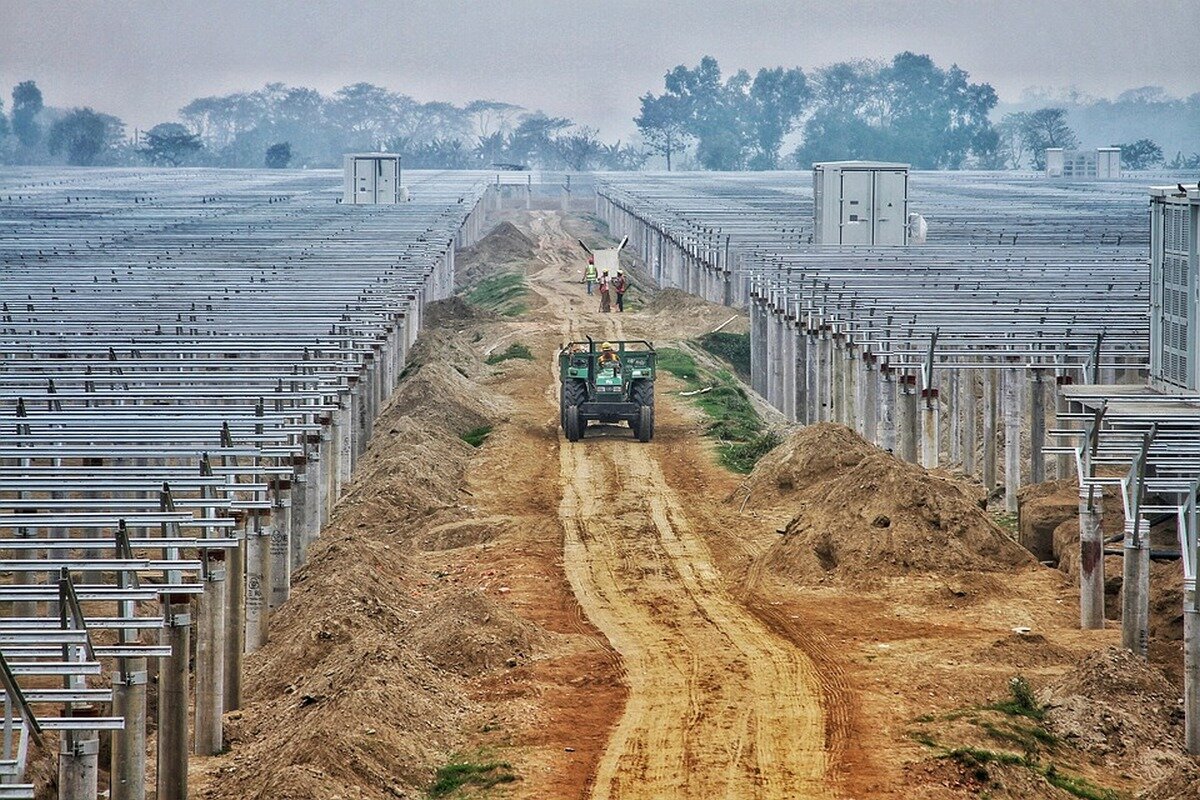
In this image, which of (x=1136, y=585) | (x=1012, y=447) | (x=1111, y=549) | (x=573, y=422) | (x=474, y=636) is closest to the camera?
(x=1136, y=585)

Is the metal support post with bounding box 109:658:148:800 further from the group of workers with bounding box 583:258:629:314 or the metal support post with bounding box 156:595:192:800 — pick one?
the group of workers with bounding box 583:258:629:314

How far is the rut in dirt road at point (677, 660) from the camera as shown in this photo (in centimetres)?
1808

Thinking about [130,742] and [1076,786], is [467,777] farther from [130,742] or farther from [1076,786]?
[1076,786]

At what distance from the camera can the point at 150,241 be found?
66375 millimetres

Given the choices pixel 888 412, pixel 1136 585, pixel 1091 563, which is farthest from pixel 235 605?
pixel 888 412

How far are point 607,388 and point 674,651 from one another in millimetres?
18856

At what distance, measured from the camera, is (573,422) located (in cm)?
4172

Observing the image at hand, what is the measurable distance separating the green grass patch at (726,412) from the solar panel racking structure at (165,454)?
26.2ft

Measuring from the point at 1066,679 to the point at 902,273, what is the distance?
97.6ft

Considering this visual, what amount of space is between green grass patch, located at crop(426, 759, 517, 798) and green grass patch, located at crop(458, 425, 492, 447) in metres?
24.4

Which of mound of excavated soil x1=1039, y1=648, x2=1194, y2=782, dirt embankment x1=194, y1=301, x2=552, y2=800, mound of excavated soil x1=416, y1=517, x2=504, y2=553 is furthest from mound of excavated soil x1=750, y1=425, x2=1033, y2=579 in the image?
mound of excavated soil x1=1039, y1=648, x2=1194, y2=782

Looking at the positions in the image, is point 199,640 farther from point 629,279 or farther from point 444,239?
point 629,279

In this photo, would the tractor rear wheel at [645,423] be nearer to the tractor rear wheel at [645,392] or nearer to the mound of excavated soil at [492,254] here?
the tractor rear wheel at [645,392]

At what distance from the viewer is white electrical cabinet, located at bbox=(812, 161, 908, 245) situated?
60062 millimetres
